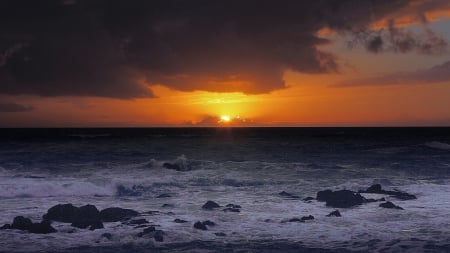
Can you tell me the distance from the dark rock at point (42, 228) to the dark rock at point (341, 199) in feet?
45.7

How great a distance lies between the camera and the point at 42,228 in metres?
19.2

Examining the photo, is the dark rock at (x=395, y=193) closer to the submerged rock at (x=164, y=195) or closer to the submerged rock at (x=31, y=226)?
the submerged rock at (x=164, y=195)

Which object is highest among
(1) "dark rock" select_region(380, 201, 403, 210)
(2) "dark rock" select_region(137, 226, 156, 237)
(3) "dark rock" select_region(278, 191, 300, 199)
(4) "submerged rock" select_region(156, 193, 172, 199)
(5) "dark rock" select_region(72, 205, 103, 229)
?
(5) "dark rock" select_region(72, 205, 103, 229)

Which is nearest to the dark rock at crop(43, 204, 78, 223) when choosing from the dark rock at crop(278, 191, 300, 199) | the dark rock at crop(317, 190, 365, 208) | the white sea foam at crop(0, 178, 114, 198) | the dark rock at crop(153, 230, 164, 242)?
the dark rock at crop(153, 230, 164, 242)

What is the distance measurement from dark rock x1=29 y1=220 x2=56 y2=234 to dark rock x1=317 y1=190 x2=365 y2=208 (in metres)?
13.9

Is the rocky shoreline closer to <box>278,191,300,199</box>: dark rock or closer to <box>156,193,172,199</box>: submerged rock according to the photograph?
<box>278,191,300,199</box>: dark rock

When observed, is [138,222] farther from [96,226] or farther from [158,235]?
[158,235]

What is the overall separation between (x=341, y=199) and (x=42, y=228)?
1526cm

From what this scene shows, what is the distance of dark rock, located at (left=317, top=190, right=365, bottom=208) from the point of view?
26.1 meters

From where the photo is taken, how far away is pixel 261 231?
1986 cm

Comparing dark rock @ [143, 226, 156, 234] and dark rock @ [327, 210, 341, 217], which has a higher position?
dark rock @ [143, 226, 156, 234]

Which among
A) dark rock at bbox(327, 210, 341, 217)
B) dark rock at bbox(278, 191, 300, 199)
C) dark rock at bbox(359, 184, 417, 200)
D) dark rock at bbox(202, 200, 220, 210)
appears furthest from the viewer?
dark rock at bbox(278, 191, 300, 199)

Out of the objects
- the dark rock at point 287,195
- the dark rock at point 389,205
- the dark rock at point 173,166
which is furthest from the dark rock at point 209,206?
the dark rock at point 173,166

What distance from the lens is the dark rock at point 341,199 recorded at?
26102 mm
